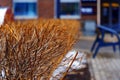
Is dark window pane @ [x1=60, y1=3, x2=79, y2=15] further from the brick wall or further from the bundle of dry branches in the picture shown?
the bundle of dry branches

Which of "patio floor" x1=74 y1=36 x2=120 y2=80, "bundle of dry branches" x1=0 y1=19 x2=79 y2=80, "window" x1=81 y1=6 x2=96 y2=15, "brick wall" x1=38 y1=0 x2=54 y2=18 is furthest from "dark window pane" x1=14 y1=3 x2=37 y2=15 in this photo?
"bundle of dry branches" x1=0 y1=19 x2=79 y2=80

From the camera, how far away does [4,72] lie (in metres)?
3.96

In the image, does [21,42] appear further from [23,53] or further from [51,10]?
[51,10]

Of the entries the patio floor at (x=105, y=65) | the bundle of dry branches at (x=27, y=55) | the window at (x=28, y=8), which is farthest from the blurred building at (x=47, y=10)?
the bundle of dry branches at (x=27, y=55)

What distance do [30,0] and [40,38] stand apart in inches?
704

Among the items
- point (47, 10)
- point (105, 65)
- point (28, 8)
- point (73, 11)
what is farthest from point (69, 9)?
point (105, 65)

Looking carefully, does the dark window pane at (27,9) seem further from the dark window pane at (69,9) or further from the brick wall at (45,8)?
the dark window pane at (69,9)

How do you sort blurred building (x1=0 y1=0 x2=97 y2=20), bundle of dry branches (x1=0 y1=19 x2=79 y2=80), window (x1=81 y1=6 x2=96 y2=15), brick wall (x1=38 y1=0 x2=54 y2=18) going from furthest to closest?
blurred building (x1=0 y1=0 x2=97 y2=20), brick wall (x1=38 y1=0 x2=54 y2=18), window (x1=81 y1=6 x2=96 y2=15), bundle of dry branches (x1=0 y1=19 x2=79 y2=80)

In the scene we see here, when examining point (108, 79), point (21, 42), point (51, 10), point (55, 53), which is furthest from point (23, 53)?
point (51, 10)

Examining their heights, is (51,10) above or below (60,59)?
below

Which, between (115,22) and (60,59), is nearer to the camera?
(60,59)

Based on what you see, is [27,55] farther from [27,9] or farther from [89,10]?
[27,9]

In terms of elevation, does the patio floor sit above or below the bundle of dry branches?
below

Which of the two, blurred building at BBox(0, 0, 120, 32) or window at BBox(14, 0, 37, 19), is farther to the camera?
window at BBox(14, 0, 37, 19)
